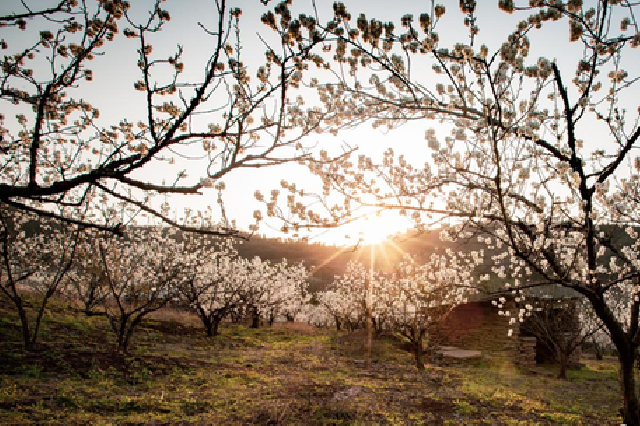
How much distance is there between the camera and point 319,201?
613 cm

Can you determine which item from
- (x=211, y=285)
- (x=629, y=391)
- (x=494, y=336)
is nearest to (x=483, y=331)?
(x=494, y=336)

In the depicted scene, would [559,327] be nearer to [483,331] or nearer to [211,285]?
[483,331]

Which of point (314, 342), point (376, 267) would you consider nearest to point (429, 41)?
point (314, 342)

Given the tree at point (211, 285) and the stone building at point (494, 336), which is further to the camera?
the tree at point (211, 285)

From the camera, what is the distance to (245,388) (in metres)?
9.09

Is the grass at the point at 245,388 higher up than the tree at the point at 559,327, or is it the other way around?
the tree at the point at 559,327

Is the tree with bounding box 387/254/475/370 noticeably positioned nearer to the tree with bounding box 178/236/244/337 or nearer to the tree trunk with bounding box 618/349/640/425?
the tree trunk with bounding box 618/349/640/425

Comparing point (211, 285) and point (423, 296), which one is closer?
point (423, 296)

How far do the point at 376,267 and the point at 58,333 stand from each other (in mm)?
19205

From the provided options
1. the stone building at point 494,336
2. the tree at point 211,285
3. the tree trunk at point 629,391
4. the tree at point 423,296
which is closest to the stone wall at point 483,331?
the stone building at point 494,336

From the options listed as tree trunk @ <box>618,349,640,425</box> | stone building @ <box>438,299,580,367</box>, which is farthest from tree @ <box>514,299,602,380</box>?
tree trunk @ <box>618,349,640,425</box>

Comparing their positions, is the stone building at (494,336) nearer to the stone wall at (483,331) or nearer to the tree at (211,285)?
the stone wall at (483,331)

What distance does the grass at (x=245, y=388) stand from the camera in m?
6.79

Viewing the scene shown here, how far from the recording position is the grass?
6.79 metres
